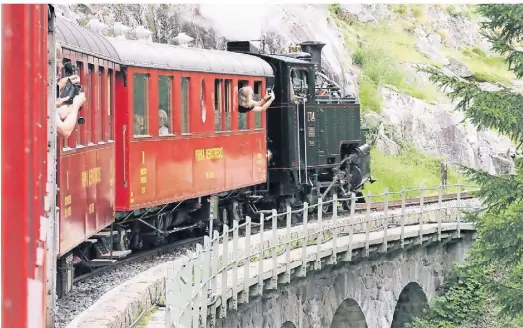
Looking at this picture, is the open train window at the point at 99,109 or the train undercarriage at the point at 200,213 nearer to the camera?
the open train window at the point at 99,109

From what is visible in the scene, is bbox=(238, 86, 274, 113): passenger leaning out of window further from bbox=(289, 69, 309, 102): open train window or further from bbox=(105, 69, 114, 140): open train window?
bbox=(105, 69, 114, 140): open train window

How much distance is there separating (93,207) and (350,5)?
36360 millimetres

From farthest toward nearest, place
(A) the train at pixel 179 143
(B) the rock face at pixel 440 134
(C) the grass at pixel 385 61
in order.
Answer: (C) the grass at pixel 385 61, (B) the rock face at pixel 440 134, (A) the train at pixel 179 143

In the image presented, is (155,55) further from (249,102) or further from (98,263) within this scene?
(249,102)

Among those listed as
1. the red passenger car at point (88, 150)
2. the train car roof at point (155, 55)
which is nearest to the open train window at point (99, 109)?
the red passenger car at point (88, 150)

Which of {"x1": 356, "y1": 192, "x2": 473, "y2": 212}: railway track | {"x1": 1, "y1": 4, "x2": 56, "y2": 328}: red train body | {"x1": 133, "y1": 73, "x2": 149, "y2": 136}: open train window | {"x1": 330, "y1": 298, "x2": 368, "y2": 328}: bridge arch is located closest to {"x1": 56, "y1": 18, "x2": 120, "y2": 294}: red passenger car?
{"x1": 133, "y1": 73, "x2": 149, "y2": 136}: open train window

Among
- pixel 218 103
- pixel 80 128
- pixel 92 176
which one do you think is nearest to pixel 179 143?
pixel 218 103

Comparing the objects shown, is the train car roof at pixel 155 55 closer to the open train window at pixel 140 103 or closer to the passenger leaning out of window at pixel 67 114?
the open train window at pixel 140 103

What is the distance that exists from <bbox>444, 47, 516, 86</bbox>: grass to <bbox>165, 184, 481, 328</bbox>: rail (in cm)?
1959

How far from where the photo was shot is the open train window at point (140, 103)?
1297cm

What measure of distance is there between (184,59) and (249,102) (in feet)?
10.4

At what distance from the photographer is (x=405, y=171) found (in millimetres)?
35750

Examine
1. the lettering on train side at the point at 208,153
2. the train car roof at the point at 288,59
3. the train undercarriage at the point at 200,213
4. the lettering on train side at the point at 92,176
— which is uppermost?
the train car roof at the point at 288,59

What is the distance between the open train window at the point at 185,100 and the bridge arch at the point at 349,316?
7199 mm
